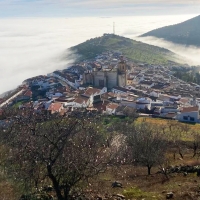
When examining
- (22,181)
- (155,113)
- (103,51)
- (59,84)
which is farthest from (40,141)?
(103,51)

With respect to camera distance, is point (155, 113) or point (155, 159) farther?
point (155, 113)

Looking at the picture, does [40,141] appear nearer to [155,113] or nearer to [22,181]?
[22,181]

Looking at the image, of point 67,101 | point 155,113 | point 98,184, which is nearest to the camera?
point 98,184

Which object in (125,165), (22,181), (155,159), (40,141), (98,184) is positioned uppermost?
(40,141)

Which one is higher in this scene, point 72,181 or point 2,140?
point 72,181

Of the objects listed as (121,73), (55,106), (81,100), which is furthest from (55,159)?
(121,73)

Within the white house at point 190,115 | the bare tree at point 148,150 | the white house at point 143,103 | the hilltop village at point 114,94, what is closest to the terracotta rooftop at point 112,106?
the hilltop village at point 114,94
